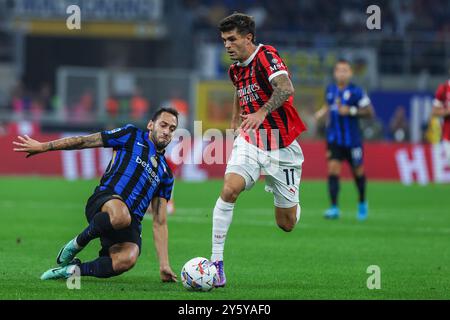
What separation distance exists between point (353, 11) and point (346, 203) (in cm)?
1815

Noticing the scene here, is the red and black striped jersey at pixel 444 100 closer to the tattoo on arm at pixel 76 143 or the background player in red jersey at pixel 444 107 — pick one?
the background player in red jersey at pixel 444 107

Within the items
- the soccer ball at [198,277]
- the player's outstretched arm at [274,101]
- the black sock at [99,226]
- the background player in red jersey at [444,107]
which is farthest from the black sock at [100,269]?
the background player in red jersey at [444,107]

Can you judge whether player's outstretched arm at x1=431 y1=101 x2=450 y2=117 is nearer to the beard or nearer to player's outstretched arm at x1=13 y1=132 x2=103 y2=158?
the beard

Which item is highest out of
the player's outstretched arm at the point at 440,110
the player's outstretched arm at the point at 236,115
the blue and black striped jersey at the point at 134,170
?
the player's outstretched arm at the point at 440,110

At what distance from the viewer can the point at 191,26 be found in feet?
120

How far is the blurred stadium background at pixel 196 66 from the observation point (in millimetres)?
28863

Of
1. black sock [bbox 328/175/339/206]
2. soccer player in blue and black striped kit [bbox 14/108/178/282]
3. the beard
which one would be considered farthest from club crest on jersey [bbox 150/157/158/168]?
black sock [bbox 328/175/339/206]

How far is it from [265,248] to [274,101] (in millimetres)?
3722

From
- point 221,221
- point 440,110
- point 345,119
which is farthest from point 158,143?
point 440,110

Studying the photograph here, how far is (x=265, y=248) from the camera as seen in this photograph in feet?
40.6

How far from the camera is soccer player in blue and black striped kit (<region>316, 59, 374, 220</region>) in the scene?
16.6 m

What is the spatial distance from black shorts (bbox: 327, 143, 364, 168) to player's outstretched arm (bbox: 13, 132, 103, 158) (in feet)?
27.2

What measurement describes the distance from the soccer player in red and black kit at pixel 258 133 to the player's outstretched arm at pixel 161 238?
0.41 meters

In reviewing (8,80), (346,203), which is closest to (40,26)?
(8,80)
